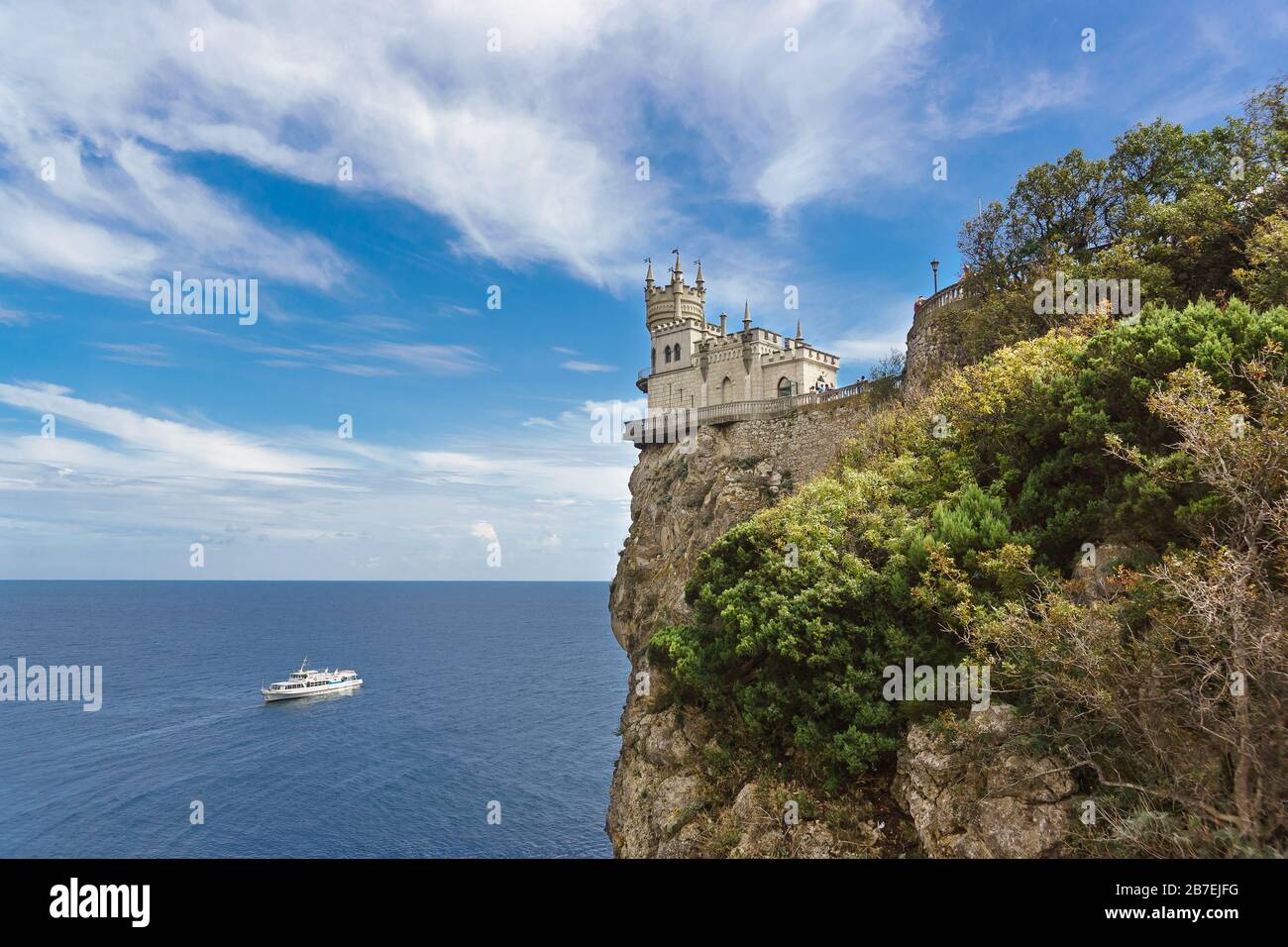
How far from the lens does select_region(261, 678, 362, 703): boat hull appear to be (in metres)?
76.2

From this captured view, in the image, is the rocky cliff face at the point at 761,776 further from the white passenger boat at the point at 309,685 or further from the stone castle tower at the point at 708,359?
the white passenger boat at the point at 309,685

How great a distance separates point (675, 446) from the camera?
4581 centimetres

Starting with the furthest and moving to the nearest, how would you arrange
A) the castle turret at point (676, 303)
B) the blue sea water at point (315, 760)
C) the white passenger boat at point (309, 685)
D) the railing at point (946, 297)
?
the white passenger boat at point (309, 685)
the castle turret at point (676, 303)
the blue sea water at point (315, 760)
the railing at point (946, 297)

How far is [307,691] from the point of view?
259 ft

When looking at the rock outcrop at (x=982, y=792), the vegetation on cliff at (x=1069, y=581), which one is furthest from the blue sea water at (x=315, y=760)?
the rock outcrop at (x=982, y=792)

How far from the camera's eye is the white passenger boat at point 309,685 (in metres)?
76.7

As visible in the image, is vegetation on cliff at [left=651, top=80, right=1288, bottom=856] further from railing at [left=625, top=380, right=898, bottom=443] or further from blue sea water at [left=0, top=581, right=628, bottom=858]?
blue sea water at [left=0, top=581, right=628, bottom=858]

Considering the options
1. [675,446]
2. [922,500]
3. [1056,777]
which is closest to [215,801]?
[675,446]

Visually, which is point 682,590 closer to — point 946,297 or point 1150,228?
point 946,297

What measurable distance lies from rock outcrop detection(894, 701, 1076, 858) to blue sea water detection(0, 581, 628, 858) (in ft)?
106

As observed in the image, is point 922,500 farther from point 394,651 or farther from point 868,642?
point 394,651

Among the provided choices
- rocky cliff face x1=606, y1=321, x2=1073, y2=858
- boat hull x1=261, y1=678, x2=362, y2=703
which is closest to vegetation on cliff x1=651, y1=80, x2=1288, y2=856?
rocky cliff face x1=606, y1=321, x2=1073, y2=858

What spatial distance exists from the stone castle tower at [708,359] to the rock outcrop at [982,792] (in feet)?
101

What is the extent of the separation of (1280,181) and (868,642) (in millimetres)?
20298
